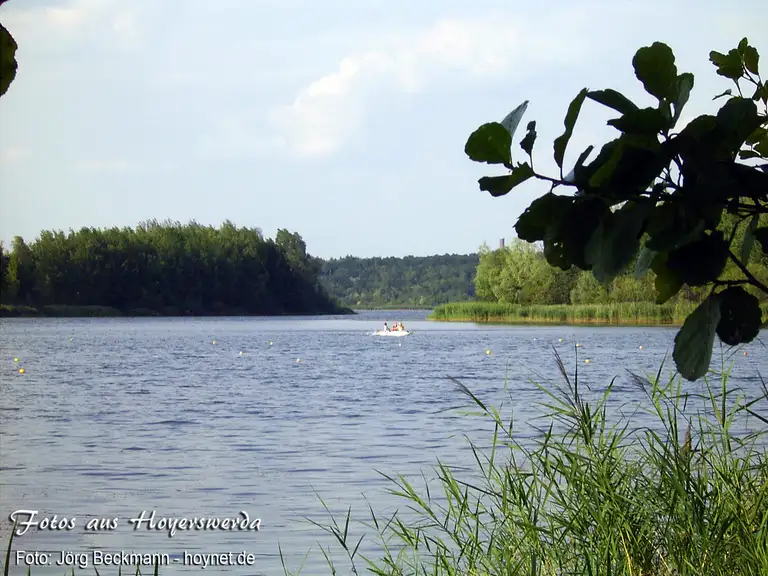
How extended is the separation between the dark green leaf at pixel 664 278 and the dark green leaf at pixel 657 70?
0.34 metres

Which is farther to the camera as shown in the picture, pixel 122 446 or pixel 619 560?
pixel 122 446

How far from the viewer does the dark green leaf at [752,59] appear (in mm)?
2799

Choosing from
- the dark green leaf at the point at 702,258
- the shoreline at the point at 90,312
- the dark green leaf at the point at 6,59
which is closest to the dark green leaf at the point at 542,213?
the dark green leaf at the point at 702,258

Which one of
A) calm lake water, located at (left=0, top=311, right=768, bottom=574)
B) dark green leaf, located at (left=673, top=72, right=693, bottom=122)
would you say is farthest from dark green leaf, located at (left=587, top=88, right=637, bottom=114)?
calm lake water, located at (left=0, top=311, right=768, bottom=574)

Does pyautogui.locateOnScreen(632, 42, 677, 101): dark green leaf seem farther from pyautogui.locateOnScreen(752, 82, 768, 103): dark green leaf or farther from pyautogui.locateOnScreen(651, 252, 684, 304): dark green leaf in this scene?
pyautogui.locateOnScreen(752, 82, 768, 103): dark green leaf

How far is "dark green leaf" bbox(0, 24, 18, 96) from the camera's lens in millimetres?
1573

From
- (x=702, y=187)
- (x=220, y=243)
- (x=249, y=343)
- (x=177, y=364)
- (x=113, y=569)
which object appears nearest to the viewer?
(x=702, y=187)

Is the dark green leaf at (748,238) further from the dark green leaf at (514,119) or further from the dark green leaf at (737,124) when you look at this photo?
→ the dark green leaf at (514,119)

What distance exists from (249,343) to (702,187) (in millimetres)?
48570

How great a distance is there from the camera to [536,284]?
78.8m

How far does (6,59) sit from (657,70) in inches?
48.7

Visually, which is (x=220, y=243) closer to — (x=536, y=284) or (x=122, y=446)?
(x=536, y=284)

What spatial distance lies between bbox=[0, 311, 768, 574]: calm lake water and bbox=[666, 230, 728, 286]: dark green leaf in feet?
11.0

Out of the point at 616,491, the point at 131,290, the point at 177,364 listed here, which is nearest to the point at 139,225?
the point at 131,290
